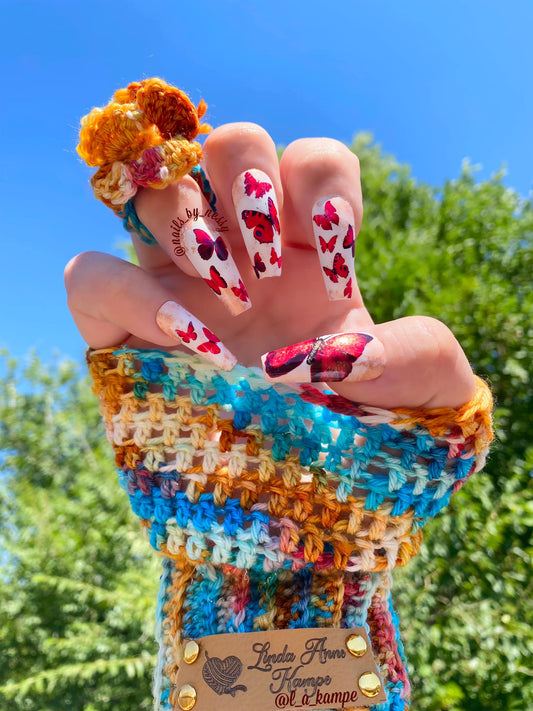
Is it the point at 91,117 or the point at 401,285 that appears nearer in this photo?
the point at 91,117

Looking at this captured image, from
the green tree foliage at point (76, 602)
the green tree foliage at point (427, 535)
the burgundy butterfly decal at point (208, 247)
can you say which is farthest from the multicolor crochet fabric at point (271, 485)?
the green tree foliage at point (76, 602)

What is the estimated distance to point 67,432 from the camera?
355 centimetres

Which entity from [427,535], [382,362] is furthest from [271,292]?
[427,535]

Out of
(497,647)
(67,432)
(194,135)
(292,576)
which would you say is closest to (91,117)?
(194,135)

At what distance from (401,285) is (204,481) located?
7.73 feet

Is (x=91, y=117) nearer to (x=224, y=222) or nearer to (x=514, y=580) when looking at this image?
(x=224, y=222)

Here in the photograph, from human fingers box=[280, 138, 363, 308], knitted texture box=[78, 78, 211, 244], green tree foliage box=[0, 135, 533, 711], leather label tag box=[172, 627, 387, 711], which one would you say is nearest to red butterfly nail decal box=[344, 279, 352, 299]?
human fingers box=[280, 138, 363, 308]

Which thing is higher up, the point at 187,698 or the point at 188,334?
the point at 188,334

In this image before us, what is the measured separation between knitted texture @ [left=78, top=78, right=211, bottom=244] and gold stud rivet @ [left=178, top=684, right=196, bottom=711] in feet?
1.75

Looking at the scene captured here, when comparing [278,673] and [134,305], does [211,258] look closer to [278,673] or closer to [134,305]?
[134,305]

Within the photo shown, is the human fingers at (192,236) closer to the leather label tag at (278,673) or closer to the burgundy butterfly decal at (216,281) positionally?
the burgundy butterfly decal at (216,281)

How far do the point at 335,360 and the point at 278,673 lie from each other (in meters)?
0.35

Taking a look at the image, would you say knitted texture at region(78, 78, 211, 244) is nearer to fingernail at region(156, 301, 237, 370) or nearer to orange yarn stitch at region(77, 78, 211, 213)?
orange yarn stitch at region(77, 78, 211, 213)

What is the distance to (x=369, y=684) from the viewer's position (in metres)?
0.52
